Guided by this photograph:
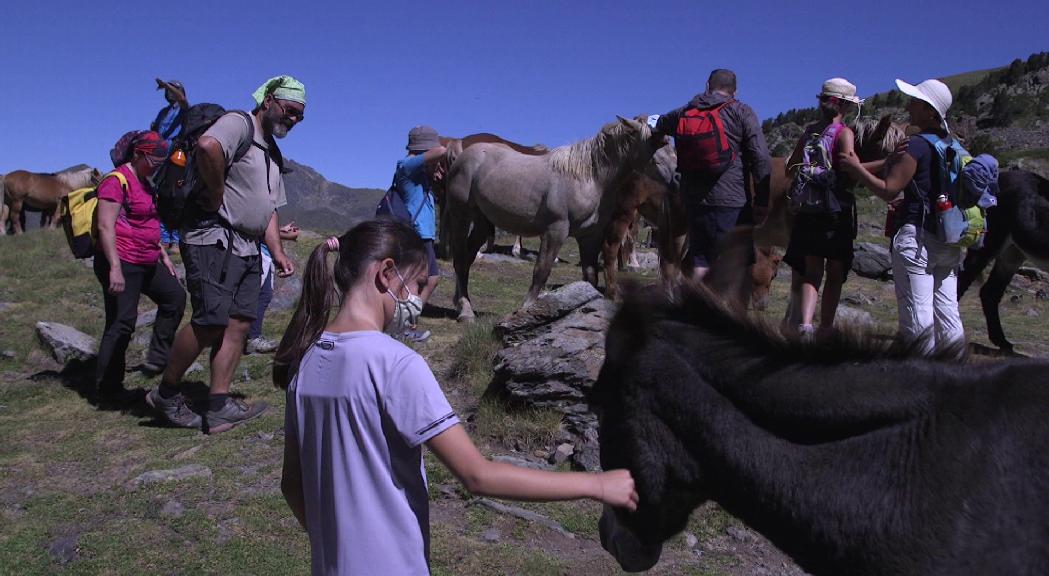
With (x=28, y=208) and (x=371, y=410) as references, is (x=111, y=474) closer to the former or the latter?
(x=371, y=410)

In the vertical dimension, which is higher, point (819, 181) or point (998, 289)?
point (819, 181)

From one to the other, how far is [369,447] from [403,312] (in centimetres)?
54

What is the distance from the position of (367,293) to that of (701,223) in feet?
14.7

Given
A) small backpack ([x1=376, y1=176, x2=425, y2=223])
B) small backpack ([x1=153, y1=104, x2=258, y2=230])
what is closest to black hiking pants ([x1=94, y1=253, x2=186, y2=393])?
small backpack ([x1=153, y1=104, x2=258, y2=230])

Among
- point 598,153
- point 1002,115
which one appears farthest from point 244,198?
point 1002,115

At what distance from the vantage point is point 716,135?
6.23 metres

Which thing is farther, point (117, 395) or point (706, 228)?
point (117, 395)

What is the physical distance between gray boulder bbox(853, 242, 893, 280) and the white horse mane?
7.89m

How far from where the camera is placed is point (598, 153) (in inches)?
357

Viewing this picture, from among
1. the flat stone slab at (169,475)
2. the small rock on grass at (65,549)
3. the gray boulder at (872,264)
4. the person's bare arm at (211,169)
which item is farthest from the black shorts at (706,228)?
the gray boulder at (872,264)

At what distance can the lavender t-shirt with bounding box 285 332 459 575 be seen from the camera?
7.34ft

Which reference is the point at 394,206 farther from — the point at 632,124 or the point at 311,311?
the point at 311,311

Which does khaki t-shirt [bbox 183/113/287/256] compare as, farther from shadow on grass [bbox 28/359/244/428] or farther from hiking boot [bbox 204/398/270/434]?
shadow on grass [bbox 28/359/244/428]

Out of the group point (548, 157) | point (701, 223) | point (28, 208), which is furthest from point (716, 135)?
point (28, 208)
